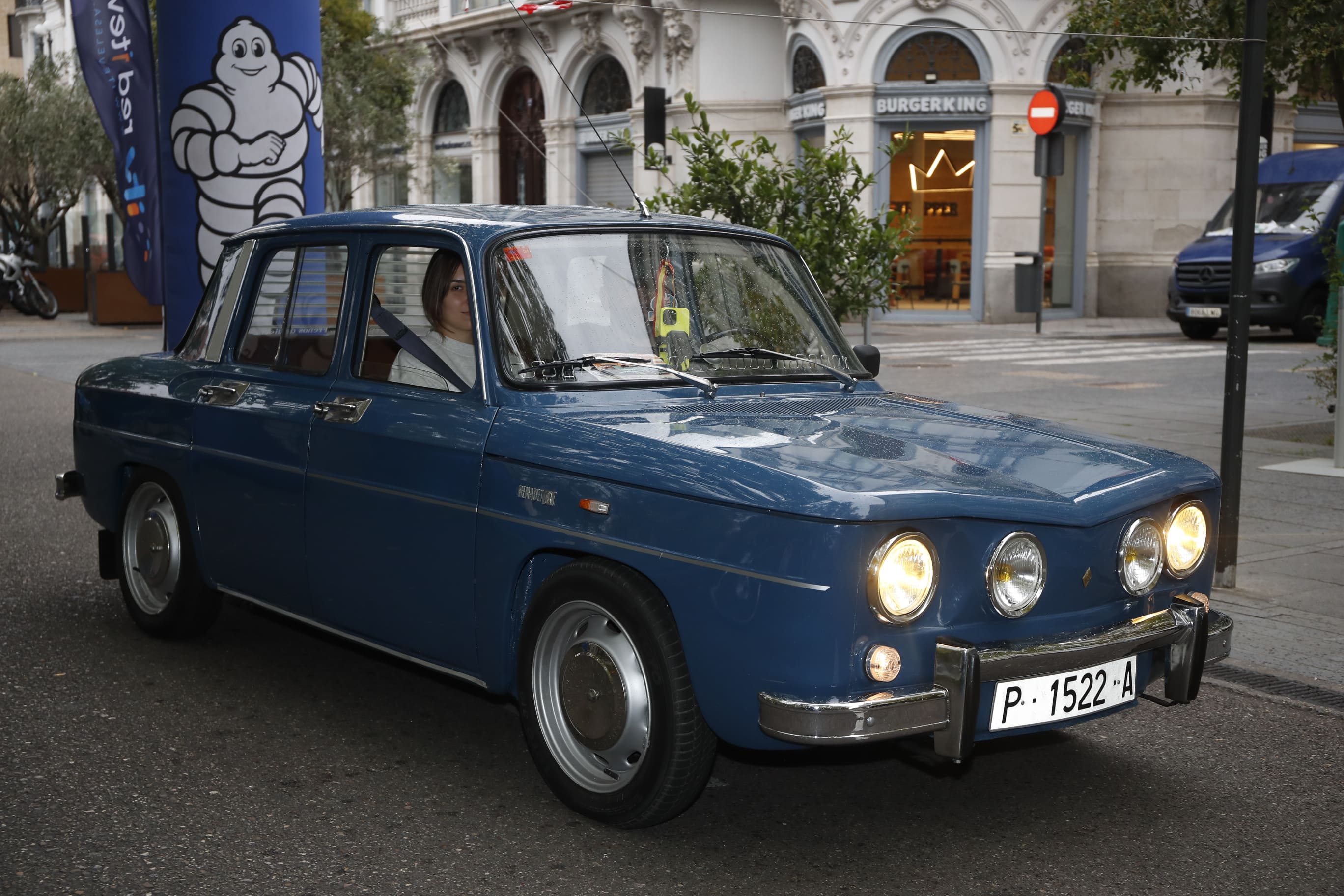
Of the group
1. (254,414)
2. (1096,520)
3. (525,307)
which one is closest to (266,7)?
(254,414)

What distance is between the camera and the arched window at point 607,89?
34281mm

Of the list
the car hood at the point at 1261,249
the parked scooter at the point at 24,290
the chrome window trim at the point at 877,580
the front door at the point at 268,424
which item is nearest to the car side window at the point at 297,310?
the front door at the point at 268,424

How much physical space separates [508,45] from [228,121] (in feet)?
86.5

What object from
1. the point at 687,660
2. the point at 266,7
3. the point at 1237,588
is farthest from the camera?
the point at 266,7

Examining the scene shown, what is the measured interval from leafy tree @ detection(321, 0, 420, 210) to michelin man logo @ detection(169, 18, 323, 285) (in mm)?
18494

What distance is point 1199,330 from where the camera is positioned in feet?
79.4

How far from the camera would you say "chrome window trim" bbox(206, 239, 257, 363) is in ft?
18.4

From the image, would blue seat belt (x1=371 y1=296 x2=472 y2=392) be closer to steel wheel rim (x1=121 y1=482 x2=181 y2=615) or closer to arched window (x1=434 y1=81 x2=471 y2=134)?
steel wheel rim (x1=121 y1=482 x2=181 y2=615)

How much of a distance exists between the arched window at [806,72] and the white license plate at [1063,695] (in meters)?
26.3

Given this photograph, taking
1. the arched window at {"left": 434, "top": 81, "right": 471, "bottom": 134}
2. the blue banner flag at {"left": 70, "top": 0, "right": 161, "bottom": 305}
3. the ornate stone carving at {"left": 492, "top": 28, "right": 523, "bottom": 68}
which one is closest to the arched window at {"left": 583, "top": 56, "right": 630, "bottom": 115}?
the ornate stone carving at {"left": 492, "top": 28, "right": 523, "bottom": 68}

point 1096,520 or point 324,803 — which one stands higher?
point 1096,520

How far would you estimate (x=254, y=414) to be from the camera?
17.1 ft

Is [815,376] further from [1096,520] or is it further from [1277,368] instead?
[1277,368]

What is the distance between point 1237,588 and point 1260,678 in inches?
56.6
